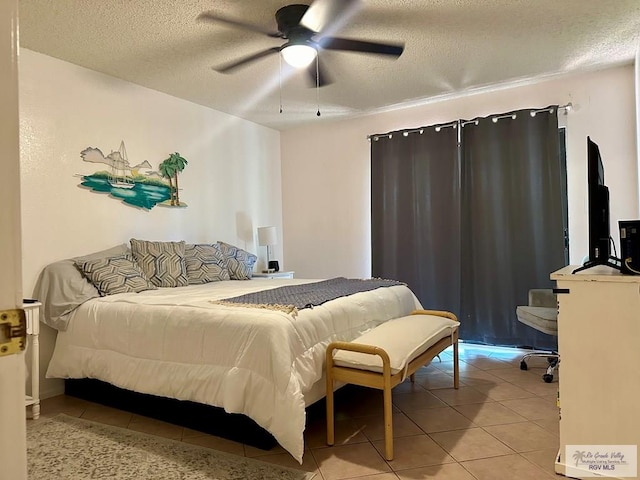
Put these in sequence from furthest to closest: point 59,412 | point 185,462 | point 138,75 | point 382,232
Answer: point 382,232
point 138,75
point 59,412
point 185,462

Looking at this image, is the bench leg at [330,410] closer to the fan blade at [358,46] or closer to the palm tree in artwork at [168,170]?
the fan blade at [358,46]

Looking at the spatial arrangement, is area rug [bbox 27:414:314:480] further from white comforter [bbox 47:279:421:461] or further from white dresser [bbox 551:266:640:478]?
white dresser [bbox 551:266:640:478]

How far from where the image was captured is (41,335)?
10.4 feet

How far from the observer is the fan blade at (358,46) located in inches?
111

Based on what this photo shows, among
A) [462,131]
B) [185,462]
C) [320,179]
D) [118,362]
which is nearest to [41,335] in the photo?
[118,362]

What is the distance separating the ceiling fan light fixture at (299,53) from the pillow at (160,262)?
6.32 ft

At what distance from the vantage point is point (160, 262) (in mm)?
3637

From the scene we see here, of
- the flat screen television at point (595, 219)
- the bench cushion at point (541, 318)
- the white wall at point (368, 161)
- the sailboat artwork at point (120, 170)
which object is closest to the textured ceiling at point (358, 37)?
the white wall at point (368, 161)

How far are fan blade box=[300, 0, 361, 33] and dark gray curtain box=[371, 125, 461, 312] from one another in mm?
2097

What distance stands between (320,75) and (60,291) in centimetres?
259

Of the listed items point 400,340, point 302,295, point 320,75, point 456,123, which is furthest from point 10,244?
point 456,123

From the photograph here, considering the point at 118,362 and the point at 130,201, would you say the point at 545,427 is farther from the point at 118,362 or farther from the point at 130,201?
the point at 130,201

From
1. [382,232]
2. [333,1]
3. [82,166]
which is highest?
[333,1]

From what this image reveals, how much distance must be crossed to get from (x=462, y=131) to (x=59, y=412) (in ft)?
13.7
